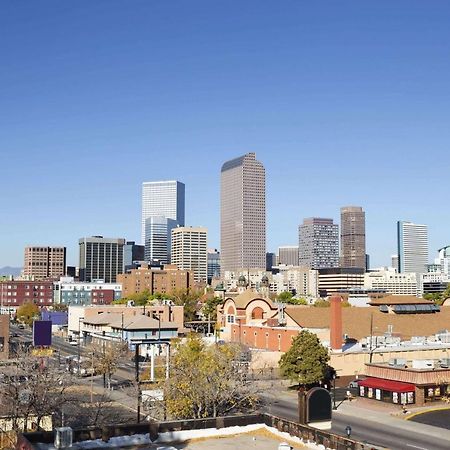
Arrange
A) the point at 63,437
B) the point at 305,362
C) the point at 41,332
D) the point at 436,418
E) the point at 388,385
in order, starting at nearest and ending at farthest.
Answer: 1. the point at 63,437
2. the point at 436,418
3. the point at 388,385
4. the point at 305,362
5. the point at 41,332

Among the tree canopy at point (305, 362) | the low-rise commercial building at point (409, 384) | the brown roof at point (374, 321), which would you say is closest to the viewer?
the low-rise commercial building at point (409, 384)

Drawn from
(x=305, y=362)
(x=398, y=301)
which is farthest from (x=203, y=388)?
(x=398, y=301)

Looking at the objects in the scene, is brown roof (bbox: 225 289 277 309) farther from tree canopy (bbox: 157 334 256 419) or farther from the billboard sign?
tree canopy (bbox: 157 334 256 419)

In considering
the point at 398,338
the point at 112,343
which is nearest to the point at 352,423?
A: the point at 398,338

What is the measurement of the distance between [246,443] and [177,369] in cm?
2359

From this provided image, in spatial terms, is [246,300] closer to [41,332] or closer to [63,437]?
[41,332]

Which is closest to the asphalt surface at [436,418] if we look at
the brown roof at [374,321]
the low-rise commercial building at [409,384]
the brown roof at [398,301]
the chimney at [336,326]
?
the low-rise commercial building at [409,384]

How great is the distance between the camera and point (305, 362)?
242 ft

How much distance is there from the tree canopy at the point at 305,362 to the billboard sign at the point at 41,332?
29689 mm

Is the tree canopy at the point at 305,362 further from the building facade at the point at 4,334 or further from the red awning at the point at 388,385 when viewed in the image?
the building facade at the point at 4,334

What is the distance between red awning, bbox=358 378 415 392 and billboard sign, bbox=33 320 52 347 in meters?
39.0

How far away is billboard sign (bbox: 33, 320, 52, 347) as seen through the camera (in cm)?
8638

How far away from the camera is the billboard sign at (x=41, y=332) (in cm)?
8638

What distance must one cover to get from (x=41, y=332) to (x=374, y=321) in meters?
45.6
